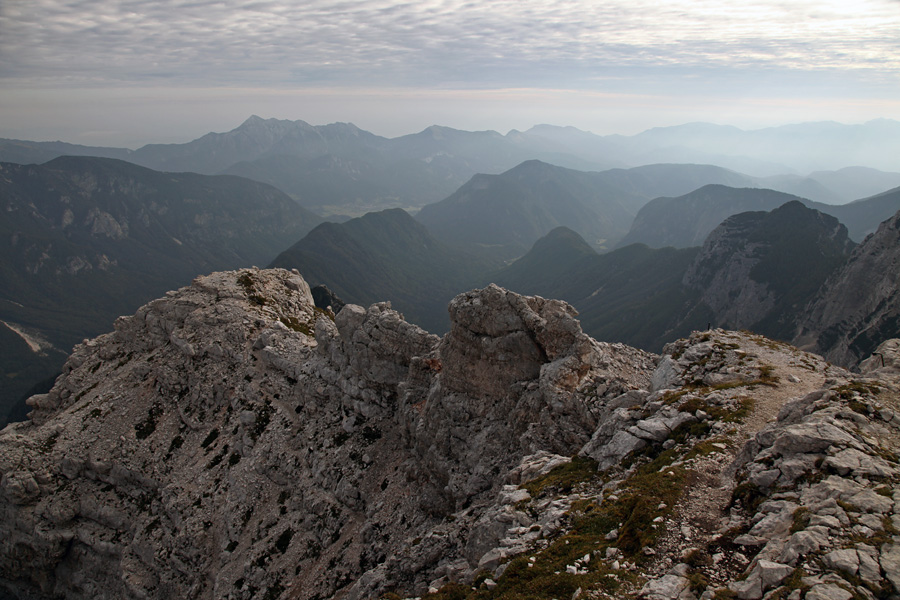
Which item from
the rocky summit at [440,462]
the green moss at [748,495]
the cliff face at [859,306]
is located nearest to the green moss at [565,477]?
the rocky summit at [440,462]

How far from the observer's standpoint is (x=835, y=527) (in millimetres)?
14062

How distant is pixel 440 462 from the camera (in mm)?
37094

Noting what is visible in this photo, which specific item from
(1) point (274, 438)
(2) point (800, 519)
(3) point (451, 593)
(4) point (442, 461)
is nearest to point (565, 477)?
(3) point (451, 593)

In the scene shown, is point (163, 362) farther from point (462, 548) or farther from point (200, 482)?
point (462, 548)

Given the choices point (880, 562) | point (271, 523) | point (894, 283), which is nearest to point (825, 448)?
point (880, 562)

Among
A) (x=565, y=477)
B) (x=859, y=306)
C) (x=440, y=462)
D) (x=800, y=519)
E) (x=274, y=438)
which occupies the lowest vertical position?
(x=859, y=306)

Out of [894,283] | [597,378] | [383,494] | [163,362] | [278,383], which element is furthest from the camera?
[894,283]

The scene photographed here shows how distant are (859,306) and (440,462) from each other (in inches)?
5914

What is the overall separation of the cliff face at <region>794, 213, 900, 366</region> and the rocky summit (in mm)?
104454

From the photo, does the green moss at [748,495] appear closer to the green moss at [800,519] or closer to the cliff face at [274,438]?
the green moss at [800,519]

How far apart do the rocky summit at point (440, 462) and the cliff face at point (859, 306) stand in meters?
104

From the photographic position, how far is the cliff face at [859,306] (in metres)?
110

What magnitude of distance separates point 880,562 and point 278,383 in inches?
1999

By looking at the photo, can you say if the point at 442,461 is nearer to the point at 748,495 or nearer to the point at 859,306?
the point at 748,495
